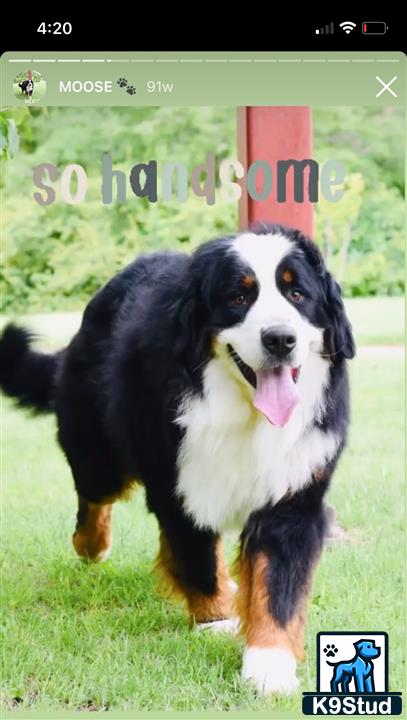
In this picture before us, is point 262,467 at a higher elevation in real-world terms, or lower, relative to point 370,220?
lower

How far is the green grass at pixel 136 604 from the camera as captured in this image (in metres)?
3.23

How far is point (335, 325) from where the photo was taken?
3184 millimetres

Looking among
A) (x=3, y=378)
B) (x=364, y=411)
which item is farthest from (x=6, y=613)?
(x=364, y=411)

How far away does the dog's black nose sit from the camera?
2973mm

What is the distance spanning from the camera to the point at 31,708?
10.4 feet

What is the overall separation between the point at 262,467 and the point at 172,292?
59 centimetres

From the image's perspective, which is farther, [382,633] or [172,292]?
[172,292]

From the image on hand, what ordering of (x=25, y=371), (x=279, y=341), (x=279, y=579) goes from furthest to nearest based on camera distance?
1. (x=25, y=371)
2. (x=279, y=579)
3. (x=279, y=341)

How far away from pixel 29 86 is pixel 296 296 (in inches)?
35.7

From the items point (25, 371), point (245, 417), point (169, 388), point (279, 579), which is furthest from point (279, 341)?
point (25, 371)

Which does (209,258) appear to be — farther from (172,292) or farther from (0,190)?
(0,190)
